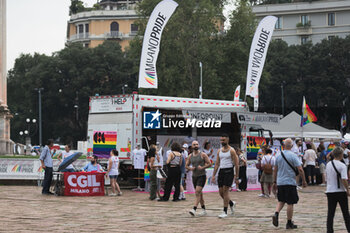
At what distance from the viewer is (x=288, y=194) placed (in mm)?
11969

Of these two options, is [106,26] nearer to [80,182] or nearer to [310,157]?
[310,157]

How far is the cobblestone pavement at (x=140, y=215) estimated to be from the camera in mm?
12016

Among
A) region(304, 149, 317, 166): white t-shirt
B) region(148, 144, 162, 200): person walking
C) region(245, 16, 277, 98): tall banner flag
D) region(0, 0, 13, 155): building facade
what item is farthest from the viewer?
region(0, 0, 13, 155): building facade

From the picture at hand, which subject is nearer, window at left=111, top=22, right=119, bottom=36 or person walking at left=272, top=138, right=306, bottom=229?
person walking at left=272, top=138, right=306, bottom=229

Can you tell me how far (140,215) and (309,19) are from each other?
82.4 meters

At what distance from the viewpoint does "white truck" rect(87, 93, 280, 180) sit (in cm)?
2291

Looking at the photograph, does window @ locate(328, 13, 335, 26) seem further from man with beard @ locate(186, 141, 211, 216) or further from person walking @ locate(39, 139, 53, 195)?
man with beard @ locate(186, 141, 211, 216)

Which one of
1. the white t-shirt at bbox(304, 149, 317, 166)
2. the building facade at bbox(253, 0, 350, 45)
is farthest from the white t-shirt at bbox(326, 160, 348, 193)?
the building facade at bbox(253, 0, 350, 45)

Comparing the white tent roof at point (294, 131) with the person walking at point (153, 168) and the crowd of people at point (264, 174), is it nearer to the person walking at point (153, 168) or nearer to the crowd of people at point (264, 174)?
the crowd of people at point (264, 174)

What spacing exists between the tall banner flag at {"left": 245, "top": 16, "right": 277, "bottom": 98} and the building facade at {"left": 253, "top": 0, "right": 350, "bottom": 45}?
61138 millimetres

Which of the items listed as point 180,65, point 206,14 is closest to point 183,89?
point 180,65

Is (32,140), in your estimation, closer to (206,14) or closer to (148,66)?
(206,14)

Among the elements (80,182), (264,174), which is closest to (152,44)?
(80,182)

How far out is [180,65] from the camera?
51125 mm
